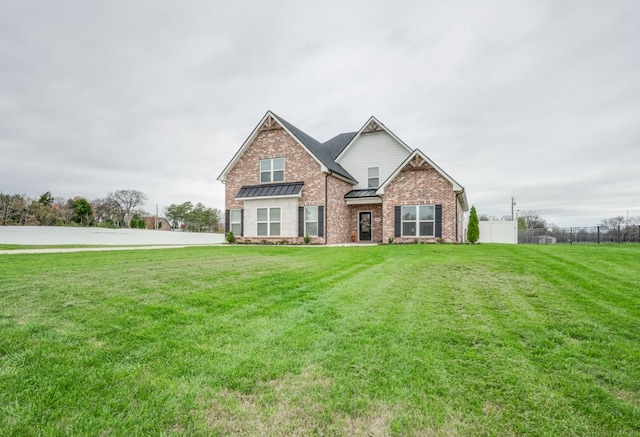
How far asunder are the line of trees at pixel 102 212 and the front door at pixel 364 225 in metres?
27.8

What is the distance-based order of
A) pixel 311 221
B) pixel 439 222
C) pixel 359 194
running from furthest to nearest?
pixel 359 194 < pixel 311 221 < pixel 439 222

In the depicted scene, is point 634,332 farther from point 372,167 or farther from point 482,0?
point 372,167

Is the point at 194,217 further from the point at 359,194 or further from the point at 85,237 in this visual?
the point at 359,194

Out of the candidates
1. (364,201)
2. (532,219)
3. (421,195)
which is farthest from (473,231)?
(532,219)

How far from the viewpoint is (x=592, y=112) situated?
17734 millimetres

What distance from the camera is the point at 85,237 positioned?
20.7 m

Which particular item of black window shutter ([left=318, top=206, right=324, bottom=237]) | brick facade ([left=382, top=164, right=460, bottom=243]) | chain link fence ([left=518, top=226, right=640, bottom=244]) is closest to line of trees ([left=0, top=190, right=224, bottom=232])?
black window shutter ([left=318, top=206, right=324, bottom=237])

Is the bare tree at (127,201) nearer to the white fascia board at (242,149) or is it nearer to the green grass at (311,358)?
the white fascia board at (242,149)

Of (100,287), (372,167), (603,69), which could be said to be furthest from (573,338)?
(372,167)

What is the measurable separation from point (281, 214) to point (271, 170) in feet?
9.79

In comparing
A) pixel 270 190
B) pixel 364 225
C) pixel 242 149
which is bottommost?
pixel 364 225

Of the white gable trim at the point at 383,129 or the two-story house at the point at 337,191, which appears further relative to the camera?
the white gable trim at the point at 383,129

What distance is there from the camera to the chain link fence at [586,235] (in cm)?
2064

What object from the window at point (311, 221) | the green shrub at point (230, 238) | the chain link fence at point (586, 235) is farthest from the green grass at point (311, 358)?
A: the chain link fence at point (586, 235)
